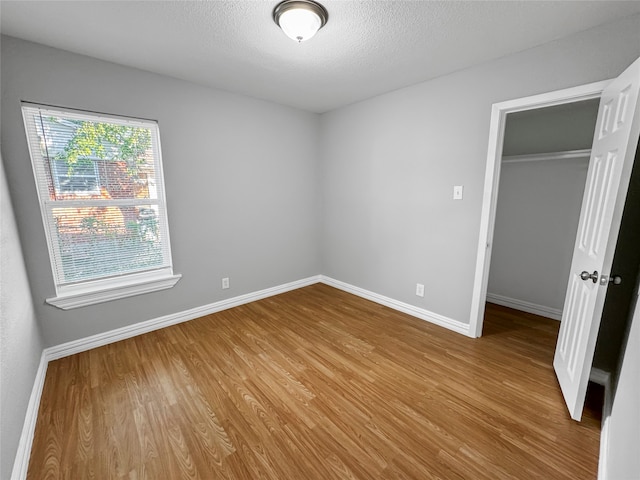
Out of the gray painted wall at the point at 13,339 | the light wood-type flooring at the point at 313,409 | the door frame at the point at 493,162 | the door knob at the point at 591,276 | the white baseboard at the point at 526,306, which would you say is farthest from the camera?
the white baseboard at the point at 526,306

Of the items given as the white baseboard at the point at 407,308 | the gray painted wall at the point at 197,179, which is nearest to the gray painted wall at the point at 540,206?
the white baseboard at the point at 407,308

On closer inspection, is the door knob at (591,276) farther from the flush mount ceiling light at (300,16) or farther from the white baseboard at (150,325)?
the white baseboard at (150,325)

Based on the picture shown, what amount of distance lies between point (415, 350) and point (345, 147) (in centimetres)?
252

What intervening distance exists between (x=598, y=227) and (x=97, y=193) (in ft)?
11.9

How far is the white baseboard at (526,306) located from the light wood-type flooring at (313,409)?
37cm

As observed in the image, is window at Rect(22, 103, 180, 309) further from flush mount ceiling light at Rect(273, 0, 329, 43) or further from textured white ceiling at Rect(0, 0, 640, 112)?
flush mount ceiling light at Rect(273, 0, 329, 43)

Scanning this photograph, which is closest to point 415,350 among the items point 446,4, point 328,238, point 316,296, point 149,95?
point 316,296

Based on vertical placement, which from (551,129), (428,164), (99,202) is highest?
(551,129)

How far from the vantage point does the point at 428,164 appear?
107 inches

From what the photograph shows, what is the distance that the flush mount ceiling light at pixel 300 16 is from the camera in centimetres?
153

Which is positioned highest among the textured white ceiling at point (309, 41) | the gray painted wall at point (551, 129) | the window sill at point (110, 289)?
the textured white ceiling at point (309, 41)

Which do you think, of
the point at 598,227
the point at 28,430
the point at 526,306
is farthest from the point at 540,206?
the point at 28,430

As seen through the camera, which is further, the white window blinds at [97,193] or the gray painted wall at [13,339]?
the white window blinds at [97,193]

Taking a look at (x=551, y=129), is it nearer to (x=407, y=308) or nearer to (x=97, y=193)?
(x=407, y=308)
